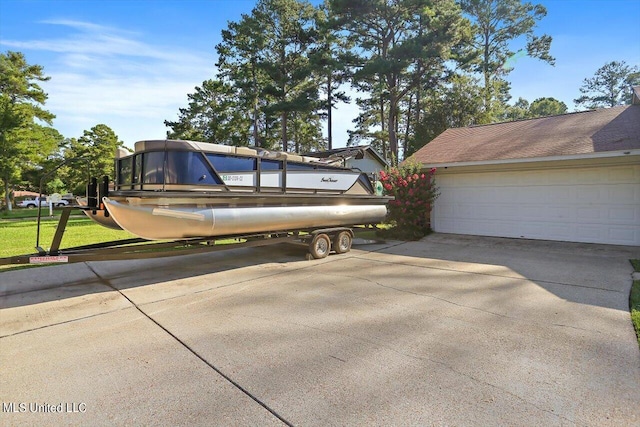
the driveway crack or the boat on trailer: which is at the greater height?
the boat on trailer

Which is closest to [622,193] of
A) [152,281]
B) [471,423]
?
[471,423]

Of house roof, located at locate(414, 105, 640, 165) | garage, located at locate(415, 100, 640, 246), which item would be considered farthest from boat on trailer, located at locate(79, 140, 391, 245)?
Result: house roof, located at locate(414, 105, 640, 165)

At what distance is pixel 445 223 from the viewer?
11.5 metres

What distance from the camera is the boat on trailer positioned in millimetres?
5086

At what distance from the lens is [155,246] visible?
6.18m

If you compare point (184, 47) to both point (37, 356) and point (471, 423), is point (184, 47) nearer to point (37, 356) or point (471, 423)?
point (37, 356)

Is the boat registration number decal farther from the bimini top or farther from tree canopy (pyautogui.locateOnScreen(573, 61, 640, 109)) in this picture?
tree canopy (pyautogui.locateOnScreen(573, 61, 640, 109))

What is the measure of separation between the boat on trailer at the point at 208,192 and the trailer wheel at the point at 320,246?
0.28 metres

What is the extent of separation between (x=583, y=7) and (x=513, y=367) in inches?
616

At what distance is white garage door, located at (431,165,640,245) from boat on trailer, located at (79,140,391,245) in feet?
17.8

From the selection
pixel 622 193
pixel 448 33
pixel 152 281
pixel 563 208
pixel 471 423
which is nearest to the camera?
pixel 471 423

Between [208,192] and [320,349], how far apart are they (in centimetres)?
336

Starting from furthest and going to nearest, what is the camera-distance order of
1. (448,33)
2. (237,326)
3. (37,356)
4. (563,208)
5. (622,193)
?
(448,33), (563,208), (622,193), (237,326), (37,356)

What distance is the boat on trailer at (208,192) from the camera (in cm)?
509
